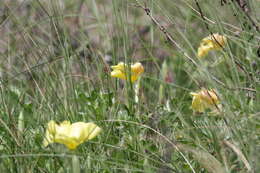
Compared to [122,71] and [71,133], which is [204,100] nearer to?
[122,71]

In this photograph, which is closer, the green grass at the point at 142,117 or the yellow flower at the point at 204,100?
the green grass at the point at 142,117

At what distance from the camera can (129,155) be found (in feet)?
5.66

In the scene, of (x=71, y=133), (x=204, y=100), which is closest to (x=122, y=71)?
(x=204, y=100)

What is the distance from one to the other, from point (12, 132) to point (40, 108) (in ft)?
0.76

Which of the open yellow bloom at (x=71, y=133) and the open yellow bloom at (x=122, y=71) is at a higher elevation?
the open yellow bloom at (x=122, y=71)

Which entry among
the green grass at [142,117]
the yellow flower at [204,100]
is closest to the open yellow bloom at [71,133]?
the green grass at [142,117]

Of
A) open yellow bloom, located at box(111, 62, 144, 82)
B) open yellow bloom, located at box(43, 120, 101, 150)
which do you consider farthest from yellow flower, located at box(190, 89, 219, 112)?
open yellow bloom, located at box(43, 120, 101, 150)

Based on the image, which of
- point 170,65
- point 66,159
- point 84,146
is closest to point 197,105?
point 84,146

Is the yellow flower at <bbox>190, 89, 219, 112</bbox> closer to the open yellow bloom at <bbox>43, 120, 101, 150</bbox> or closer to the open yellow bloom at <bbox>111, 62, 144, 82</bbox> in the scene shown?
the open yellow bloom at <bbox>111, 62, 144, 82</bbox>

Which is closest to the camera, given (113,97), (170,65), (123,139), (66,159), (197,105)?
(66,159)

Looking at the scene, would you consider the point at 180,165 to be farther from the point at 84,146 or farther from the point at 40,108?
the point at 40,108

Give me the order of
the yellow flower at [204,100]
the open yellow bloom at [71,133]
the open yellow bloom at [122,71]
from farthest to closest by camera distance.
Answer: the open yellow bloom at [122,71] < the yellow flower at [204,100] < the open yellow bloom at [71,133]

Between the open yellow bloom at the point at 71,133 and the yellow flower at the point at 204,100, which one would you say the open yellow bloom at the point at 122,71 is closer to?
the yellow flower at the point at 204,100

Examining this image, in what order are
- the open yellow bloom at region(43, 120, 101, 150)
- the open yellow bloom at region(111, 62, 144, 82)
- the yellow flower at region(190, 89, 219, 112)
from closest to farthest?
1. the open yellow bloom at region(43, 120, 101, 150)
2. the yellow flower at region(190, 89, 219, 112)
3. the open yellow bloom at region(111, 62, 144, 82)
